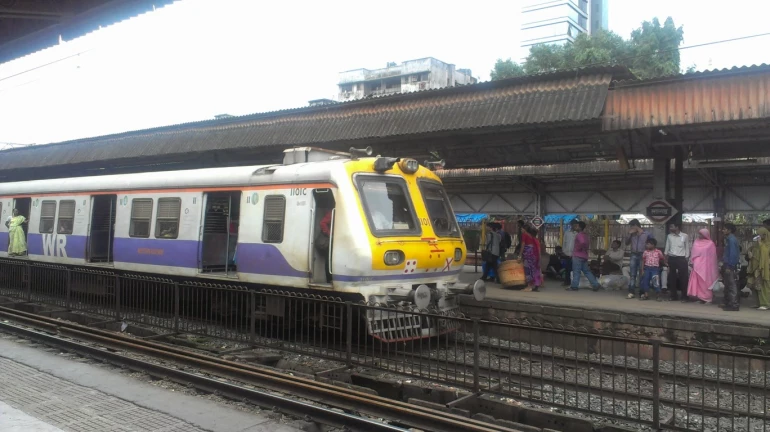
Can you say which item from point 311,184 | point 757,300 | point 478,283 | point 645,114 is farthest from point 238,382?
point 757,300

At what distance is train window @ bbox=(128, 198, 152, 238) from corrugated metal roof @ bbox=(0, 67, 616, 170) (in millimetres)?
3162

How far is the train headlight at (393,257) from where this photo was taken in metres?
8.30

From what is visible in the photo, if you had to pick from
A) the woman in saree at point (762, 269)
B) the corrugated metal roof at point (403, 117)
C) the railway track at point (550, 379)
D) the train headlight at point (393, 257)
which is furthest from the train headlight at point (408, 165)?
the woman in saree at point (762, 269)

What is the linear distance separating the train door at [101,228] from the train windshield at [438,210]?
6929 mm

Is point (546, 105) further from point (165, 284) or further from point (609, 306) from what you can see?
point (165, 284)

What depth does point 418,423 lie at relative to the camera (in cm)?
526

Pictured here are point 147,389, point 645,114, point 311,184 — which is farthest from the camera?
point 645,114

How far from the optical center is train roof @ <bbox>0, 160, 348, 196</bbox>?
8.91 meters

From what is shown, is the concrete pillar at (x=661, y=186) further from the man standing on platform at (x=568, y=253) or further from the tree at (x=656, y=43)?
the tree at (x=656, y=43)

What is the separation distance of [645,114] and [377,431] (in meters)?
7.06

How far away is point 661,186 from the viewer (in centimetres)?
1152

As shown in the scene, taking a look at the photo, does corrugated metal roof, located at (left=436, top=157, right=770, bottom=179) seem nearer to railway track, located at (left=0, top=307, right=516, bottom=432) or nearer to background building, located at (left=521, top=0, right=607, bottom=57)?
railway track, located at (left=0, top=307, right=516, bottom=432)

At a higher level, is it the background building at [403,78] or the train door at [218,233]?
the background building at [403,78]

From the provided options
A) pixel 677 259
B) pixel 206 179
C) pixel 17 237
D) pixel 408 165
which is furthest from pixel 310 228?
pixel 17 237
